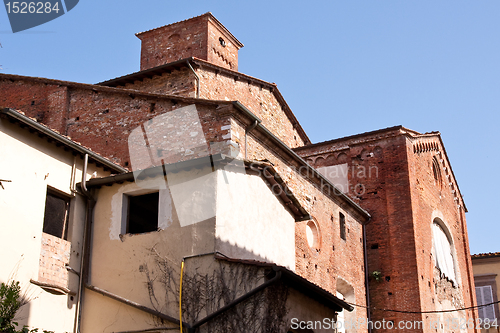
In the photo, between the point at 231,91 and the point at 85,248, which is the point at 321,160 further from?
the point at 85,248

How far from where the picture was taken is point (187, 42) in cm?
2089

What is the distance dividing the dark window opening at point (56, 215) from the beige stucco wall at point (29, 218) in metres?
0.13

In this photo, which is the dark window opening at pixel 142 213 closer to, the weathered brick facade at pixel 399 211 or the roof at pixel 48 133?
the roof at pixel 48 133

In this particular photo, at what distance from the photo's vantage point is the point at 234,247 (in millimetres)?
9062

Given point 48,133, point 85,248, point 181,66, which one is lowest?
point 85,248

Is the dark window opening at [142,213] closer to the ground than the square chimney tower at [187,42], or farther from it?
closer to the ground

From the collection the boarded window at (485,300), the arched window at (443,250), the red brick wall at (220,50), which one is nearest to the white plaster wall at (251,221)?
the arched window at (443,250)

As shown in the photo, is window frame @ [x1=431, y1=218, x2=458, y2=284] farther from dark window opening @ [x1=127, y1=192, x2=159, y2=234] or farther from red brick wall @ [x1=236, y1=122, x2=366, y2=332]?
dark window opening @ [x1=127, y1=192, x2=159, y2=234]

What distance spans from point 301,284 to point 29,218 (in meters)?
4.28

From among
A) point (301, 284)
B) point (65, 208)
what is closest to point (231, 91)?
point (65, 208)

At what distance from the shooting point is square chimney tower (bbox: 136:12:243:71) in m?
20.7

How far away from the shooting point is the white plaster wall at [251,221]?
9.05 m

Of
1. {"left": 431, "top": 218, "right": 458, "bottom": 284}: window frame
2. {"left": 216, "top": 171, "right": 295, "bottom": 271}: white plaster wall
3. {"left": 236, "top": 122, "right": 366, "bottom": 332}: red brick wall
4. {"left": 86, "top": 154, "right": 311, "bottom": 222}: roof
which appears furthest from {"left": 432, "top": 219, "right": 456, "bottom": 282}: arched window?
{"left": 86, "top": 154, "right": 311, "bottom": 222}: roof

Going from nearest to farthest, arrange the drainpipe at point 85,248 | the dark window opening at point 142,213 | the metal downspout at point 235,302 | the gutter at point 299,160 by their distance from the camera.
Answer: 1. the metal downspout at point 235,302
2. the drainpipe at point 85,248
3. the dark window opening at point 142,213
4. the gutter at point 299,160
